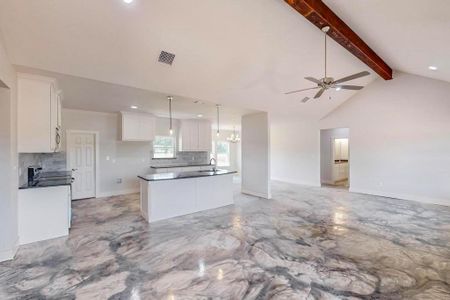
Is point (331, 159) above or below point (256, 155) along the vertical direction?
below

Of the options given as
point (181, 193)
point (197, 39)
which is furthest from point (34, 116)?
point (181, 193)

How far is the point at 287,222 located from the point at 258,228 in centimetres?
71

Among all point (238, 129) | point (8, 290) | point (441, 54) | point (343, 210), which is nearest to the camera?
point (8, 290)

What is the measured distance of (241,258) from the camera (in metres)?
2.92

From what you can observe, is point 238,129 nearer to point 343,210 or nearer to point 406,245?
point 343,210

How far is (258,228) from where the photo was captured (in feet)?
13.2

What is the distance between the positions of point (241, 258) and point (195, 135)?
553 cm

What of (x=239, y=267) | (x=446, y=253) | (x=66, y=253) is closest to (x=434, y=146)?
(x=446, y=253)

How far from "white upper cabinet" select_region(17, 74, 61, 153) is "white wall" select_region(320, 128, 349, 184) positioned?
8785 mm

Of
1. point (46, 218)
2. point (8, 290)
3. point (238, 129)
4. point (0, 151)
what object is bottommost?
point (8, 290)

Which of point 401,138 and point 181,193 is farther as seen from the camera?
point 401,138

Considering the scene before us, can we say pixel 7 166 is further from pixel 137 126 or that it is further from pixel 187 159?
pixel 187 159

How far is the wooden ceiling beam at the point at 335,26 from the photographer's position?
2.86 meters

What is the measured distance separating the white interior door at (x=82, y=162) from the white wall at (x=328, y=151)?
27.6 ft
